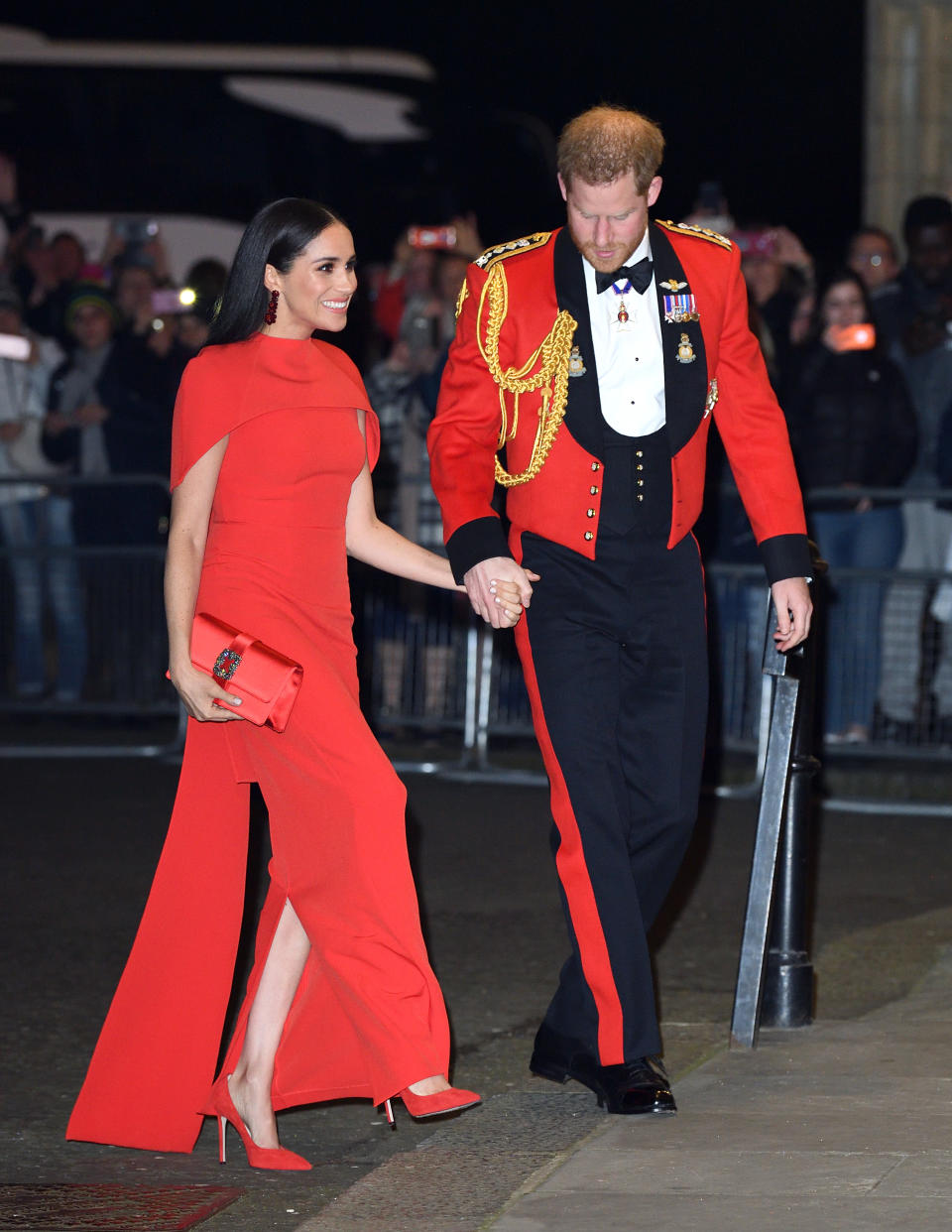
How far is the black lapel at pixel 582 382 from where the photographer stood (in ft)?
15.6

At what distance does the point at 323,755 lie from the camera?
4.41m

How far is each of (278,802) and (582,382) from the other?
114 cm

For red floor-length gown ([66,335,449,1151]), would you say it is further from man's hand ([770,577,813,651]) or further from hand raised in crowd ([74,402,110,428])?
hand raised in crowd ([74,402,110,428])

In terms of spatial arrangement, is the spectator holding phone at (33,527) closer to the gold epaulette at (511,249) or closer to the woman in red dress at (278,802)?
the gold epaulette at (511,249)

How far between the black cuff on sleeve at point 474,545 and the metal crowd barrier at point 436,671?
4681mm

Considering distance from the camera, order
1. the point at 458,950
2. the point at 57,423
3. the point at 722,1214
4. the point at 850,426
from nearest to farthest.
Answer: the point at 722,1214 → the point at 458,950 → the point at 850,426 → the point at 57,423

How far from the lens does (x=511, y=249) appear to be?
4895 mm

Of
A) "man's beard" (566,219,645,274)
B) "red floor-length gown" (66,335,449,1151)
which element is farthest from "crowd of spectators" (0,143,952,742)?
"red floor-length gown" (66,335,449,1151)

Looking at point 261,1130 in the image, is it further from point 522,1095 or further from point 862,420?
point 862,420

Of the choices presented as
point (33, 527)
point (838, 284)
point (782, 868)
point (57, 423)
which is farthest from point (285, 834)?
point (57, 423)

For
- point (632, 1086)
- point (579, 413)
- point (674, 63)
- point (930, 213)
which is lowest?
point (632, 1086)

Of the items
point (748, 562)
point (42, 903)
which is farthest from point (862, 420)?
point (42, 903)

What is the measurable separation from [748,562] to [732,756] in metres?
0.90

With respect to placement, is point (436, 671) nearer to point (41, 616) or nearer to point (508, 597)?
point (41, 616)
